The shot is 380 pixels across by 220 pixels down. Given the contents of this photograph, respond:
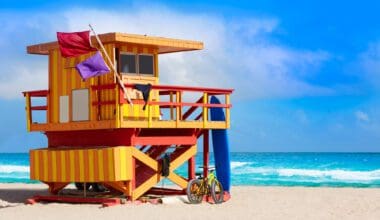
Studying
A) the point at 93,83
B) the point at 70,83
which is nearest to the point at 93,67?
the point at 93,83

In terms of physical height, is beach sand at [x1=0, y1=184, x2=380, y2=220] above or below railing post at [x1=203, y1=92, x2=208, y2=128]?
below

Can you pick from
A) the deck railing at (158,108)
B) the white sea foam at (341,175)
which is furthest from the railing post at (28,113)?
the white sea foam at (341,175)

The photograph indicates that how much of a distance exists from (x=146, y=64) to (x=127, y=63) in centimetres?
71

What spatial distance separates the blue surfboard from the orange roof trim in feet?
6.25

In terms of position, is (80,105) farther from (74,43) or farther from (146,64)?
(146,64)

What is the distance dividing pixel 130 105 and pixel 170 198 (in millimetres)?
2619

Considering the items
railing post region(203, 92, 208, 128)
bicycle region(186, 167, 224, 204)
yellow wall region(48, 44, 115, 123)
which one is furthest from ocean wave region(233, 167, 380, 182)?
yellow wall region(48, 44, 115, 123)

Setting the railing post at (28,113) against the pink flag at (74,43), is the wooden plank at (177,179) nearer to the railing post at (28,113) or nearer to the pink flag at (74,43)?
the pink flag at (74,43)

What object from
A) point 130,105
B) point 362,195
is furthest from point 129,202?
point 362,195

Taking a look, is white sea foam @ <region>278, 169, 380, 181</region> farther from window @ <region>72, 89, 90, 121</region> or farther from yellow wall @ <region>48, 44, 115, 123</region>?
window @ <region>72, 89, 90, 121</region>

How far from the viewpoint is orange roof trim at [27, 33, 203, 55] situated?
21672 mm

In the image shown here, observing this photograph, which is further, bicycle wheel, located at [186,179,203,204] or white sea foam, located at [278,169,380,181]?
white sea foam, located at [278,169,380,181]

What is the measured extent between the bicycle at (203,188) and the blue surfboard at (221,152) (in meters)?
1.39

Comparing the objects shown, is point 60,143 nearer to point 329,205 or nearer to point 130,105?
point 130,105
